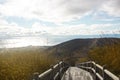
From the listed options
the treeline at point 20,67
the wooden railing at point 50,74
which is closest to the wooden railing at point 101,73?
the wooden railing at point 50,74

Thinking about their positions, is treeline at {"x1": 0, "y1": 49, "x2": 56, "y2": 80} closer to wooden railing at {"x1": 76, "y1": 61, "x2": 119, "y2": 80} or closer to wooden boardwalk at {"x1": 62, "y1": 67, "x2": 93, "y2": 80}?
wooden boardwalk at {"x1": 62, "y1": 67, "x2": 93, "y2": 80}

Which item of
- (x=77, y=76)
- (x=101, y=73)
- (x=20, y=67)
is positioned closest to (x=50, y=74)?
(x=20, y=67)

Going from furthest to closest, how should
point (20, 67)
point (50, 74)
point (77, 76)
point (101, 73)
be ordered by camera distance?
point (77, 76) → point (101, 73) → point (50, 74) → point (20, 67)

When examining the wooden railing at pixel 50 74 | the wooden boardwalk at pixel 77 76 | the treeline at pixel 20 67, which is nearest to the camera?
the wooden railing at pixel 50 74

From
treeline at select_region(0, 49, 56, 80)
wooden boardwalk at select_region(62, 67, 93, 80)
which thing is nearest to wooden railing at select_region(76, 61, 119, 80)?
wooden boardwalk at select_region(62, 67, 93, 80)

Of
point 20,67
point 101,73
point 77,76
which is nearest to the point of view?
point 20,67

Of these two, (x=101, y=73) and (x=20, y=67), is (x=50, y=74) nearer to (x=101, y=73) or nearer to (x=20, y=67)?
(x=20, y=67)

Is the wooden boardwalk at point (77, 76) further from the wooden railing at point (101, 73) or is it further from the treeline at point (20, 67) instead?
the treeline at point (20, 67)

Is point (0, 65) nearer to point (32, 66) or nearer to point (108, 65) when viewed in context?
point (32, 66)

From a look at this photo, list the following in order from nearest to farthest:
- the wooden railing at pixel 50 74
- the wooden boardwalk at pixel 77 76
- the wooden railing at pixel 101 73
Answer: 1. the wooden railing at pixel 50 74
2. the wooden railing at pixel 101 73
3. the wooden boardwalk at pixel 77 76

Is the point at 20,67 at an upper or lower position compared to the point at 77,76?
upper

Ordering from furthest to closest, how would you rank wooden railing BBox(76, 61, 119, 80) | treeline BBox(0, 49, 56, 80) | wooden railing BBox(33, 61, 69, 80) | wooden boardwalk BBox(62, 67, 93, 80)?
wooden boardwalk BBox(62, 67, 93, 80), treeline BBox(0, 49, 56, 80), wooden railing BBox(76, 61, 119, 80), wooden railing BBox(33, 61, 69, 80)

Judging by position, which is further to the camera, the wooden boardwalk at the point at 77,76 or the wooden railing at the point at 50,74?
the wooden boardwalk at the point at 77,76
